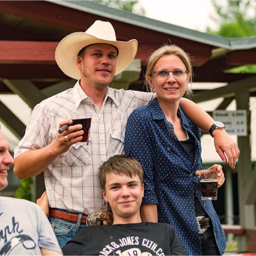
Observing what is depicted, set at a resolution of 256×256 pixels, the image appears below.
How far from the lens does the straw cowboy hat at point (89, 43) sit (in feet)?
11.4

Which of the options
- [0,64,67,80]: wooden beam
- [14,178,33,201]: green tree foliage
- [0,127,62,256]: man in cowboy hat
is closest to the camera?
[0,127,62,256]: man in cowboy hat

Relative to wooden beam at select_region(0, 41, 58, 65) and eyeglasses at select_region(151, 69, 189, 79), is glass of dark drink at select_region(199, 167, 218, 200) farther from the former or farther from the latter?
wooden beam at select_region(0, 41, 58, 65)

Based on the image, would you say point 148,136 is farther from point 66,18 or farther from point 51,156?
point 66,18

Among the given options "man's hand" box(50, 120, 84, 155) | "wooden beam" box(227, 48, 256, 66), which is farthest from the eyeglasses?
"wooden beam" box(227, 48, 256, 66)

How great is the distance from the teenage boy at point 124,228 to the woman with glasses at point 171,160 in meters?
0.07

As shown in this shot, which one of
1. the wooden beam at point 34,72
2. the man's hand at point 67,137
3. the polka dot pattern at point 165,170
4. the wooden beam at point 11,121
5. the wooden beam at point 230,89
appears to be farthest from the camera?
the wooden beam at point 11,121

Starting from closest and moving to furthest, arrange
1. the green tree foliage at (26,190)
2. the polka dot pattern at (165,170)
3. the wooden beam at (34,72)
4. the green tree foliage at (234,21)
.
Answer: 1. the polka dot pattern at (165,170)
2. the wooden beam at (34,72)
3. the green tree foliage at (26,190)
4. the green tree foliage at (234,21)

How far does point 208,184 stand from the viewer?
10.8 feet

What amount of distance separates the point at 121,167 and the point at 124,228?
1.11 ft

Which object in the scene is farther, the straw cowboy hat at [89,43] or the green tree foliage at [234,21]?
the green tree foliage at [234,21]

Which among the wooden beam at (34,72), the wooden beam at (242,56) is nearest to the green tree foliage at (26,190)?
the wooden beam at (34,72)

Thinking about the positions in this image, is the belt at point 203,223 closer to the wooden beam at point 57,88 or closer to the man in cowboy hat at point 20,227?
the man in cowboy hat at point 20,227

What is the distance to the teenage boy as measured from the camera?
10.2 feet

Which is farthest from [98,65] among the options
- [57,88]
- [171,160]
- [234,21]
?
[234,21]
